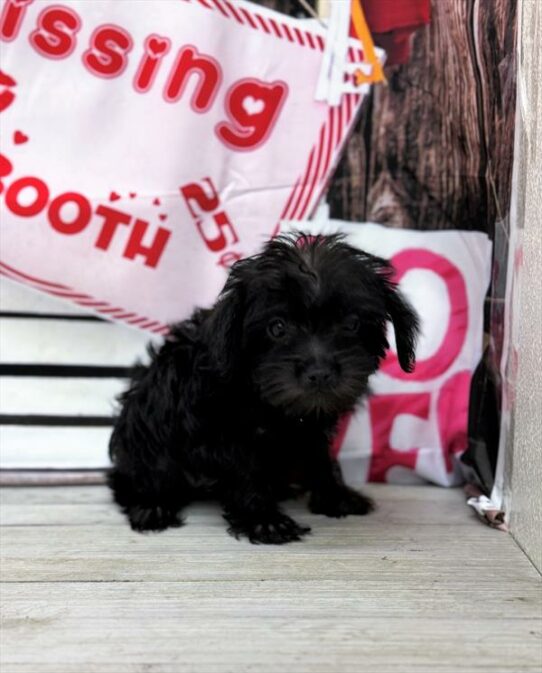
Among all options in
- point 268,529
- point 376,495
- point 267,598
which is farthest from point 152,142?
point 267,598

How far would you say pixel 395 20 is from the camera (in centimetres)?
270

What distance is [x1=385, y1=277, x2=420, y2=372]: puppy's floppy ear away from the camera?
225 centimetres

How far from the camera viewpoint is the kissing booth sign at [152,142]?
2.57m

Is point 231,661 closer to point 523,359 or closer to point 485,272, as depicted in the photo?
point 523,359

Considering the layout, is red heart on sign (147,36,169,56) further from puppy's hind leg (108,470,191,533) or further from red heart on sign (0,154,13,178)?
puppy's hind leg (108,470,191,533)

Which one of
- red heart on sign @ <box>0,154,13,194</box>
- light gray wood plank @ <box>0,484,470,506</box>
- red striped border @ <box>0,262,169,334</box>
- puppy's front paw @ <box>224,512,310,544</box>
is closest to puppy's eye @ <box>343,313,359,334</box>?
puppy's front paw @ <box>224,512,310,544</box>

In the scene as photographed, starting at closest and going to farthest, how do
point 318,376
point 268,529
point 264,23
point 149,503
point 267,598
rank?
1. point 267,598
2. point 318,376
3. point 268,529
4. point 149,503
5. point 264,23

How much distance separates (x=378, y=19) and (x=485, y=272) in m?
1.02

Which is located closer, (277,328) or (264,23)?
(277,328)

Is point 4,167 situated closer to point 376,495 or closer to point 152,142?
point 152,142

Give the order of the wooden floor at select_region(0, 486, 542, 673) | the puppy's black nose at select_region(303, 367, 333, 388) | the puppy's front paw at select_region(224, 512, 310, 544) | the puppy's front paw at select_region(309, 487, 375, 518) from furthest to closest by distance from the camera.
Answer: the puppy's front paw at select_region(309, 487, 375, 518)
the puppy's front paw at select_region(224, 512, 310, 544)
the puppy's black nose at select_region(303, 367, 333, 388)
the wooden floor at select_region(0, 486, 542, 673)

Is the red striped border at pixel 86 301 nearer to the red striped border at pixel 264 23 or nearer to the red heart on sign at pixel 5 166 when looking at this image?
the red heart on sign at pixel 5 166

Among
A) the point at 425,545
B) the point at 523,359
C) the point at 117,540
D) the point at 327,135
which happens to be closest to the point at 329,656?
the point at 425,545

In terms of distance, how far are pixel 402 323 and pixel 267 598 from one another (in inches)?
35.9
